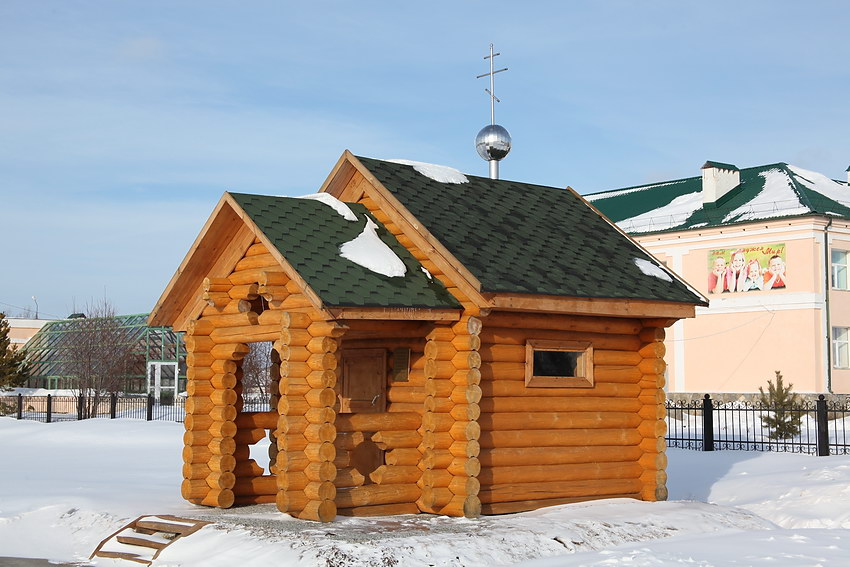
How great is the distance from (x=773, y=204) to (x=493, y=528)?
29.4 m

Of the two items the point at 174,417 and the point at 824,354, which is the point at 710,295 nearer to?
the point at 824,354

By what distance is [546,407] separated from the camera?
13.2 meters

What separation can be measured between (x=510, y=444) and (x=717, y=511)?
9.94 ft

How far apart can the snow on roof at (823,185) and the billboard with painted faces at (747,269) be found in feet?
10.8

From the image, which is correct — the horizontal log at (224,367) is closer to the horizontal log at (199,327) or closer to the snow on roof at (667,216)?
the horizontal log at (199,327)

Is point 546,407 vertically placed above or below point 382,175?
below

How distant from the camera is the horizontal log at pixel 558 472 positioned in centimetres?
1274

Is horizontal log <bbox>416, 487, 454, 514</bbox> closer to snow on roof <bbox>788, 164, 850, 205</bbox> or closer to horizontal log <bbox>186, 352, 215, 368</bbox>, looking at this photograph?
horizontal log <bbox>186, 352, 215, 368</bbox>

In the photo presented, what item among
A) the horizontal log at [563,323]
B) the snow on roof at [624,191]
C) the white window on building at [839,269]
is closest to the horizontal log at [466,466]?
the horizontal log at [563,323]

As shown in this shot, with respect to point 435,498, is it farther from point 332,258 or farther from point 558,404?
point 332,258

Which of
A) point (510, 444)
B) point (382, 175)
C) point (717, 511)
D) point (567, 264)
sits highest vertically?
point (382, 175)

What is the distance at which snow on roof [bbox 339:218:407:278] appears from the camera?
12.4m

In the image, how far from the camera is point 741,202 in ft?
129

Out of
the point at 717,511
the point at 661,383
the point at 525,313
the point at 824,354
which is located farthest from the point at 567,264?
the point at 824,354
